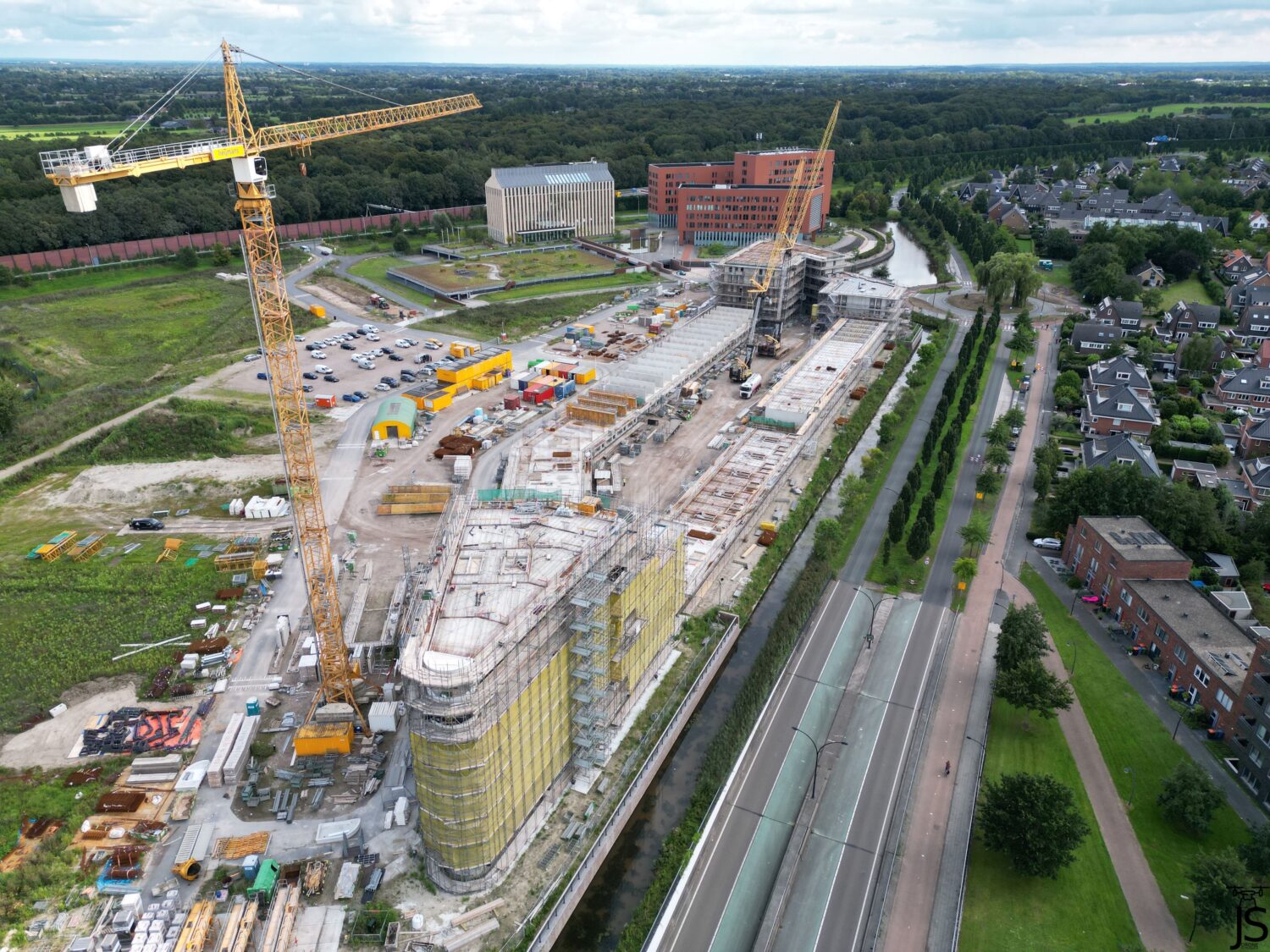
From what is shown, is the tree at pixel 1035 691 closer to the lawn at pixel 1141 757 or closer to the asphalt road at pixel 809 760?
the lawn at pixel 1141 757

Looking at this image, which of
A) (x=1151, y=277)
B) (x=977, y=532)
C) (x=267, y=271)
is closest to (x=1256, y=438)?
(x=977, y=532)

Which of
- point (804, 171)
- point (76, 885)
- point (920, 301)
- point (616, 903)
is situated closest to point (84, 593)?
point (76, 885)

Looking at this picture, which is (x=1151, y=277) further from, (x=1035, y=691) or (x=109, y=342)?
(x=109, y=342)

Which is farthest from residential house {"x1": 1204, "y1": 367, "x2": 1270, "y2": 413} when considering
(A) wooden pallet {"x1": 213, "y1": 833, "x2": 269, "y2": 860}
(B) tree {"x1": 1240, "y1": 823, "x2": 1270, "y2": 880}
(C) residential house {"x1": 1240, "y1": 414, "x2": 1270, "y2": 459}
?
(A) wooden pallet {"x1": 213, "y1": 833, "x2": 269, "y2": 860}

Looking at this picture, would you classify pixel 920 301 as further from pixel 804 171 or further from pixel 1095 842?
pixel 1095 842

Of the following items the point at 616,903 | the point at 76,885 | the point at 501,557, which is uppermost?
the point at 501,557
